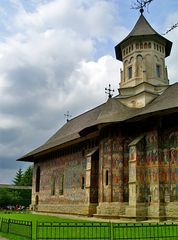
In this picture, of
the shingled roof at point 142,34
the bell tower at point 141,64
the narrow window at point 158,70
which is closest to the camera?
the bell tower at point 141,64

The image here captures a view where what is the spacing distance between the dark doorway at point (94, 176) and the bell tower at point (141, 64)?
508 cm

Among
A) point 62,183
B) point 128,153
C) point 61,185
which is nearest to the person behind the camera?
point 128,153

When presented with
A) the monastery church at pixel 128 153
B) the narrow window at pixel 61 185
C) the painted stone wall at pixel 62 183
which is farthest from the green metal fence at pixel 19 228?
the narrow window at pixel 61 185

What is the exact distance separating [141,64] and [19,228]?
18.3 m

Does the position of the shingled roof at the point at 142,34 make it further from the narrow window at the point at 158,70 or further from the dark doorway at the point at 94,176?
the dark doorway at the point at 94,176

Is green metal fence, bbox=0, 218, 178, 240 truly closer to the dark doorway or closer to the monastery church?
the monastery church

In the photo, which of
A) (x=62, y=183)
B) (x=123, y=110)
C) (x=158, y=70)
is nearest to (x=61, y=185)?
(x=62, y=183)

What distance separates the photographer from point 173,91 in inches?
788

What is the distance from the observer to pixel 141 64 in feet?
82.9

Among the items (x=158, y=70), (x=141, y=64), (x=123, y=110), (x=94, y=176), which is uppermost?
(x=141, y=64)

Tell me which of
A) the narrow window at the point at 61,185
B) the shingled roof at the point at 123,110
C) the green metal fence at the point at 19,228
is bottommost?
the green metal fence at the point at 19,228

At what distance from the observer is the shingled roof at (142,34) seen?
2538 centimetres

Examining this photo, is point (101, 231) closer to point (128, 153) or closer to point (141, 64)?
point (128, 153)

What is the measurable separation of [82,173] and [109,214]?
571 centimetres
